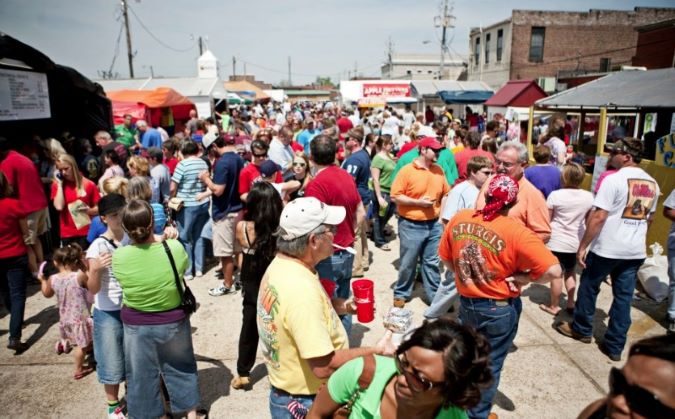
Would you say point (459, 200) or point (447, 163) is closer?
point (459, 200)

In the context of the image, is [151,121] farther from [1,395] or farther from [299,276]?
[299,276]

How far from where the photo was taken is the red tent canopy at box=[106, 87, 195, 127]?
12052mm

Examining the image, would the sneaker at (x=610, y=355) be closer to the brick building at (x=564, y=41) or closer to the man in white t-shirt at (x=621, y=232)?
the man in white t-shirt at (x=621, y=232)

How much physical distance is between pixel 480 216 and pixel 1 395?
4324mm

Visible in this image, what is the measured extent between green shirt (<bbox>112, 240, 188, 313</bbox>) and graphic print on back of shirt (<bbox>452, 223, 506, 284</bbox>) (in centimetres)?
192

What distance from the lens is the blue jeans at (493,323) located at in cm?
276

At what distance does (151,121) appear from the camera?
43.0ft

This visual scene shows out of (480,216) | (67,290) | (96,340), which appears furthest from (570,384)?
(67,290)

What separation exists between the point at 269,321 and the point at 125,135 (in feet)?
34.2

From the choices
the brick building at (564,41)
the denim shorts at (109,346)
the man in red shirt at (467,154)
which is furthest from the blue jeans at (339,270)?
the brick building at (564,41)

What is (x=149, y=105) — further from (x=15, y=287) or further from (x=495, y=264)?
(x=495, y=264)

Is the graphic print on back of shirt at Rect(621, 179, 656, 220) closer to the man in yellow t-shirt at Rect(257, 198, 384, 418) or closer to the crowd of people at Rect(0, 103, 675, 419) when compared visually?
the crowd of people at Rect(0, 103, 675, 419)

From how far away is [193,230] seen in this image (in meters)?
5.99

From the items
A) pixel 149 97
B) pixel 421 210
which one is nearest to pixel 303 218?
pixel 421 210
